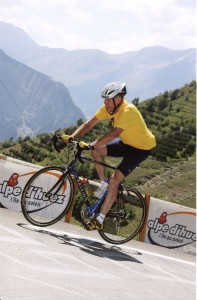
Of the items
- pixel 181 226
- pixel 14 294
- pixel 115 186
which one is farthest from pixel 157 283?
pixel 181 226

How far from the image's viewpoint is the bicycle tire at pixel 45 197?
6.21 metres

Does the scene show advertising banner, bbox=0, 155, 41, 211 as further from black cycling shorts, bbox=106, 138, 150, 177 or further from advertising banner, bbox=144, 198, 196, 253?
advertising banner, bbox=144, 198, 196, 253

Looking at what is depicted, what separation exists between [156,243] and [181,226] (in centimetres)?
74

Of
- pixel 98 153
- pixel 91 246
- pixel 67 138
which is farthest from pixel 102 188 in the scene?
pixel 67 138

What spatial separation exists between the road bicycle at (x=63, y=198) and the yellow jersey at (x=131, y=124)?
51 cm

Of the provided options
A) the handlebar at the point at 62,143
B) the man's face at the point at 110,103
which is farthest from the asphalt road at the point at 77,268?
the man's face at the point at 110,103

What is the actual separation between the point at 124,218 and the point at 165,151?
133 m

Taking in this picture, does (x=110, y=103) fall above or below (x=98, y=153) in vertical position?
above

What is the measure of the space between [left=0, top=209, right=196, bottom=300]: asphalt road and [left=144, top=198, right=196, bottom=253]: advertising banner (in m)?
2.11

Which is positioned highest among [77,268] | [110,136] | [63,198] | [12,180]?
[110,136]

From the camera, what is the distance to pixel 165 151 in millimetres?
138500

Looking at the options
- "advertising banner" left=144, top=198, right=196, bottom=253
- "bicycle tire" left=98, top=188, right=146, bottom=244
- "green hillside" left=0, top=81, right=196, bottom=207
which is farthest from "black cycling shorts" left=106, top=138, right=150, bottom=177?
"green hillside" left=0, top=81, right=196, bottom=207

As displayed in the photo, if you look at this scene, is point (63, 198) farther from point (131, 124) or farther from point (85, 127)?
point (131, 124)

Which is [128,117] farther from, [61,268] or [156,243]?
[156,243]
